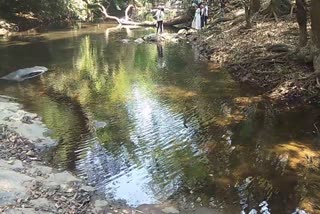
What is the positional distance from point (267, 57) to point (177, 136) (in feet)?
18.5

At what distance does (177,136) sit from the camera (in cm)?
871

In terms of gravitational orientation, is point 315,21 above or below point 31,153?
above

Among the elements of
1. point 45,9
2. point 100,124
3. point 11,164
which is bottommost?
point 100,124

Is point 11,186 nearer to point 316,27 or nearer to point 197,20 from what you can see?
point 316,27

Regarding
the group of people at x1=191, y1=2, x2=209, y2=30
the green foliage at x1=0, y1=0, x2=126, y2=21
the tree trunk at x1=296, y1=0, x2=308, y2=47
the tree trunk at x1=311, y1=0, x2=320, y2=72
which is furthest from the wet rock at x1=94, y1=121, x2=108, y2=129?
the green foliage at x1=0, y1=0, x2=126, y2=21

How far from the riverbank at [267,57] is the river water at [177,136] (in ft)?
1.71

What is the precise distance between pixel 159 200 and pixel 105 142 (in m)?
2.61

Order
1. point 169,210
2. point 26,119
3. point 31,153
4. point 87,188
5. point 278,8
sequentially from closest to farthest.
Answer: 1. point 169,210
2. point 87,188
3. point 31,153
4. point 26,119
5. point 278,8

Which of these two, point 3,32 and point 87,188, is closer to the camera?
point 87,188

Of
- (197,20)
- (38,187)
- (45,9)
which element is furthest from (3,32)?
(38,187)

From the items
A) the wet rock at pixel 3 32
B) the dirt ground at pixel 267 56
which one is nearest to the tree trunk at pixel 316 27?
the dirt ground at pixel 267 56

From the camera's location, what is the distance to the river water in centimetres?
640

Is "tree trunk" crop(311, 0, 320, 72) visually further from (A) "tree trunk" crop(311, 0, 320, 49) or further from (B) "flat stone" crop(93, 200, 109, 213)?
(B) "flat stone" crop(93, 200, 109, 213)

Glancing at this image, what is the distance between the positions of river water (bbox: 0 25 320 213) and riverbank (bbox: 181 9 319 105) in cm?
52
